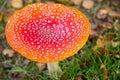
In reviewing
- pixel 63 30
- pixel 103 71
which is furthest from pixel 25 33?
pixel 103 71

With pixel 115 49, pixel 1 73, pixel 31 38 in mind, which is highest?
pixel 31 38

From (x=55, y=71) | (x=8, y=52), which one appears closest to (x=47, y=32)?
(x=55, y=71)

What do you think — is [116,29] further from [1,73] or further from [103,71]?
[1,73]

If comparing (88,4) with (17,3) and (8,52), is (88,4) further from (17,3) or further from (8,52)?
(8,52)

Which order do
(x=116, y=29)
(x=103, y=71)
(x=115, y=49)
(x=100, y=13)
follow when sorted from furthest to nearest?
(x=100, y=13), (x=116, y=29), (x=115, y=49), (x=103, y=71)

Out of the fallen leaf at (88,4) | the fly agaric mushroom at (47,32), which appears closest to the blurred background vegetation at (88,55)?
the fallen leaf at (88,4)
